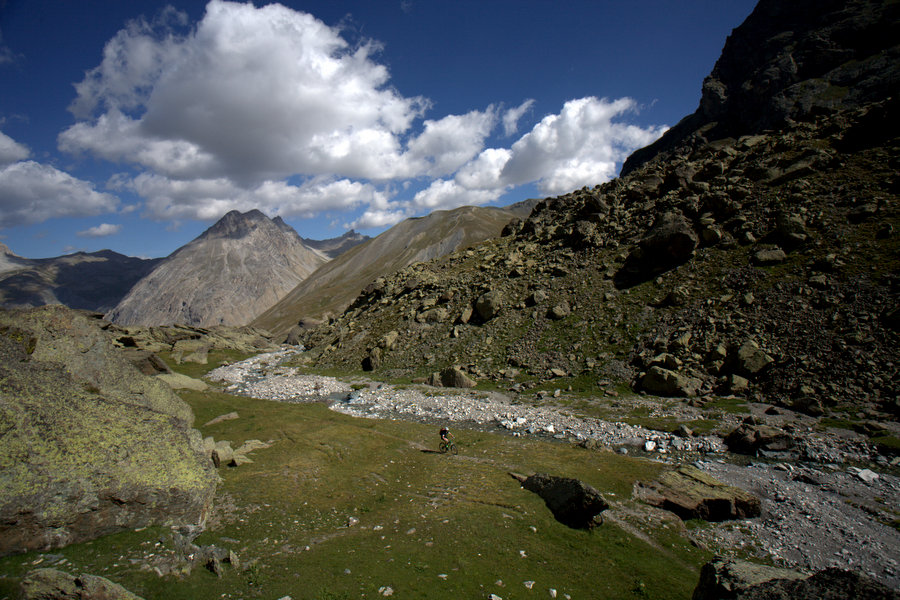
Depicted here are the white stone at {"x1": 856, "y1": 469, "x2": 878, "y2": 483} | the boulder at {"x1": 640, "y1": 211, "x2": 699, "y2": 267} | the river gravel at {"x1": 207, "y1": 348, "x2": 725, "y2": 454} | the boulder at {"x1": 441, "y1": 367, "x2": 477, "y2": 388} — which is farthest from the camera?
the boulder at {"x1": 640, "y1": 211, "x2": 699, "y2": 267}

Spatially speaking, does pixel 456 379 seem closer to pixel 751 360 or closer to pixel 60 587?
pixel 751 360

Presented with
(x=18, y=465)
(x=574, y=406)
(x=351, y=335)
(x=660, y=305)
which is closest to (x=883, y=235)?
(x=660, y=305)

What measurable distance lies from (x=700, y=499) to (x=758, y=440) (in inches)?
450

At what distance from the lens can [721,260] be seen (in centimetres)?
4631

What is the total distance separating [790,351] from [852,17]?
174 metres

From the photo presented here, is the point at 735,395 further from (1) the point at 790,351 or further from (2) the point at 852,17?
(2) the point at 852,17

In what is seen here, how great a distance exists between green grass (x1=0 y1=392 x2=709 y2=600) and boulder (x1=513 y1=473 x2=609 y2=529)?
1.67ft

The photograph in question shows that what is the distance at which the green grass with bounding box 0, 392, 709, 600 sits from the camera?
12.4 meters

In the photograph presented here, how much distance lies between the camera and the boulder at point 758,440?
1014 inches

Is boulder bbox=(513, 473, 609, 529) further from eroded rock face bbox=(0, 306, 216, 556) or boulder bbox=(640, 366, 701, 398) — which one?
boulder bbox=(640, 366, 701, 398)

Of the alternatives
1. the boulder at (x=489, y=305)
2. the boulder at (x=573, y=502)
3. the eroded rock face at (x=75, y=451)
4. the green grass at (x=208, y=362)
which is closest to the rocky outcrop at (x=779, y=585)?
the boulder at (x=573, y=502)

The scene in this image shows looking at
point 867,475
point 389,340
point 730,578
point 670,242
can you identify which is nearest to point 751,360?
point 867,475

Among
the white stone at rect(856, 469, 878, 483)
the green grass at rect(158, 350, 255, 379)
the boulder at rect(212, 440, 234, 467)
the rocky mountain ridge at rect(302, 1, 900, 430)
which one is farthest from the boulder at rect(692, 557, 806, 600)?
the green grass at rect(158, 350, 255, 379)

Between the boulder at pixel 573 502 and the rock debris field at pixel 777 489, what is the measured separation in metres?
4.55
